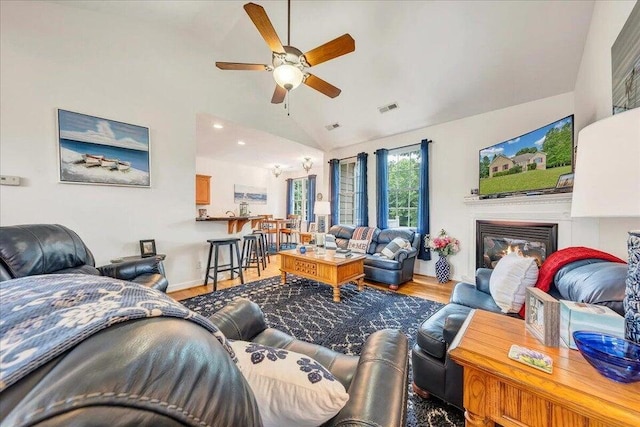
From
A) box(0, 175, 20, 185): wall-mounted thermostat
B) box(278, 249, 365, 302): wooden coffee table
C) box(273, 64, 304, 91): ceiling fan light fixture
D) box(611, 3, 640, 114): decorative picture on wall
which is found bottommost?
box(278, 249, 365, 302): wooden coffee table

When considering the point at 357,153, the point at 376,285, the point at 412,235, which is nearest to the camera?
the point at 376,285

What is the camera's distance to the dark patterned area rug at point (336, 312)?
→ 2064mm

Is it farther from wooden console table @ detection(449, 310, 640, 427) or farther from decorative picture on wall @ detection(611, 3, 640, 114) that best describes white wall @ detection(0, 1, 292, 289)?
decorative picture on wall @ detection(611, 3, 640, 114)

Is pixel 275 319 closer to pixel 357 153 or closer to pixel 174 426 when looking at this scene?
pixel 174 426

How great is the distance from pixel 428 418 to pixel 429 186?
12.1 ft

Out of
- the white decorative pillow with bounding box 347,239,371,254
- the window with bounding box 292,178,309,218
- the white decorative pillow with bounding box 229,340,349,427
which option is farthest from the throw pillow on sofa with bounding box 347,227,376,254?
the white decorative pillow with bounding box 229,340,349,427

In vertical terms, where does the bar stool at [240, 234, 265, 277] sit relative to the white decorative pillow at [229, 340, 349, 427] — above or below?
below

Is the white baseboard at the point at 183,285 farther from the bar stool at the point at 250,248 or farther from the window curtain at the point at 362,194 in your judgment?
the window curtain at the point at 362,194

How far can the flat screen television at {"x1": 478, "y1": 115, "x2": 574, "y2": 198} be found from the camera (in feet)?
8.33

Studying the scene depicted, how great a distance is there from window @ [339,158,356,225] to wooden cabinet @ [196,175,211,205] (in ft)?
12.0

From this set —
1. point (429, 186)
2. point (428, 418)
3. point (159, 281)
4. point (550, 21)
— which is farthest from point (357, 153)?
point (428, 418)

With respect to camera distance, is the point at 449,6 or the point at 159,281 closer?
the point at 159,281

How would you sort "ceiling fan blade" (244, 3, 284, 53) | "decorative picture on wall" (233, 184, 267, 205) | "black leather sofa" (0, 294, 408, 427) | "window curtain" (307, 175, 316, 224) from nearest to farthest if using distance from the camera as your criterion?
"black leather sofa" (0, 294, 408, 427)
"ceiling fan blade" (244, 3, 284, 53)
"decorative picture on wall" (233, 184, 267, 205)
"window curtain" (307, 175, 316, 224)

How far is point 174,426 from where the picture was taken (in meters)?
0.29
